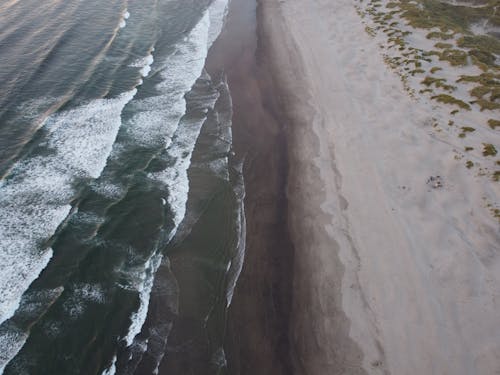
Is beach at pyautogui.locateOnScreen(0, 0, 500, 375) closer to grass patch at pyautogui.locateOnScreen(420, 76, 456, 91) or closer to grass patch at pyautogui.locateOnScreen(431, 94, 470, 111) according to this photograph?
grass patch at pyautogui.locateOnScreen(431, 94, 470, 111)

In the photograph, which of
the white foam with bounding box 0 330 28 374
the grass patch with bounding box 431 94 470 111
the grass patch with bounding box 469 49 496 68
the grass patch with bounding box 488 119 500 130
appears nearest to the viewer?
the white foam with bounding box 0 330 28 374

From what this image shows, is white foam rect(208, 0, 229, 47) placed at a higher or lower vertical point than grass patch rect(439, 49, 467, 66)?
higher

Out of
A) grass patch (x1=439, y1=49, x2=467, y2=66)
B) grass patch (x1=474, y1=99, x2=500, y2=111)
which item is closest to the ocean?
grass patch (x1=474, y1=99, x2=500, y2=111)

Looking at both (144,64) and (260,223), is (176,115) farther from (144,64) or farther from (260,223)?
(260,223)

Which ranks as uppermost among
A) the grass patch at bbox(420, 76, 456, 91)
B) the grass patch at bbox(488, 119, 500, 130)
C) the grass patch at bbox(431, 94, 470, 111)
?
the grass patch at bbox(420, 76, 456, 91)

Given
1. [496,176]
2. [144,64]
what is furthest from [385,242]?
[144,64]

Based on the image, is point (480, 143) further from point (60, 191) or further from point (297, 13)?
point (297, 13)
